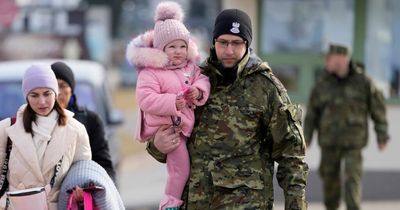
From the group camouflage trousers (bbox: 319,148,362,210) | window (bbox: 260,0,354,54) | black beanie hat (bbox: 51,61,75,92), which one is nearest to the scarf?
black beanie hat (bbox: 51,61,75,92)

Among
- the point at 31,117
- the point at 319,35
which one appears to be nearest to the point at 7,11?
the point at 319,35

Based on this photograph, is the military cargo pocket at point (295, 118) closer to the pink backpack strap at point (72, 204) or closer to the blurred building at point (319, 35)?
the pink backpack strap at point (72, 204)

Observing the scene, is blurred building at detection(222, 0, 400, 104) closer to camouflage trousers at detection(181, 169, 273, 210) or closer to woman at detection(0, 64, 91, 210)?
woman at detection(0, 64, 91, 210)

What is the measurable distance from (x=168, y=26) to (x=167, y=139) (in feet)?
1.88

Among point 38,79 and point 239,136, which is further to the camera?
point 38,79

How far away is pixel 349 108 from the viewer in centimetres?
901

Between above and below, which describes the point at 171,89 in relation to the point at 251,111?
above

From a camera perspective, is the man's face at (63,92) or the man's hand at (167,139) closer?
the man's hand at (167,139)

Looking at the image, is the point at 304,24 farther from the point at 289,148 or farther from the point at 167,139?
the point at 167,139

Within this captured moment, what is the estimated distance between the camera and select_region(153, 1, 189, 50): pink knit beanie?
463cm

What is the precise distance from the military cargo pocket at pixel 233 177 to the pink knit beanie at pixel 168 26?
0.67 meters

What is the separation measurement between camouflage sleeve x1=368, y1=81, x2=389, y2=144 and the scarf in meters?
4.74

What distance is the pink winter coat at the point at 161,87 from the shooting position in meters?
4.53

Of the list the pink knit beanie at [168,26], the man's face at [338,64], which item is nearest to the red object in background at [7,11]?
the man's face at [338,64]
